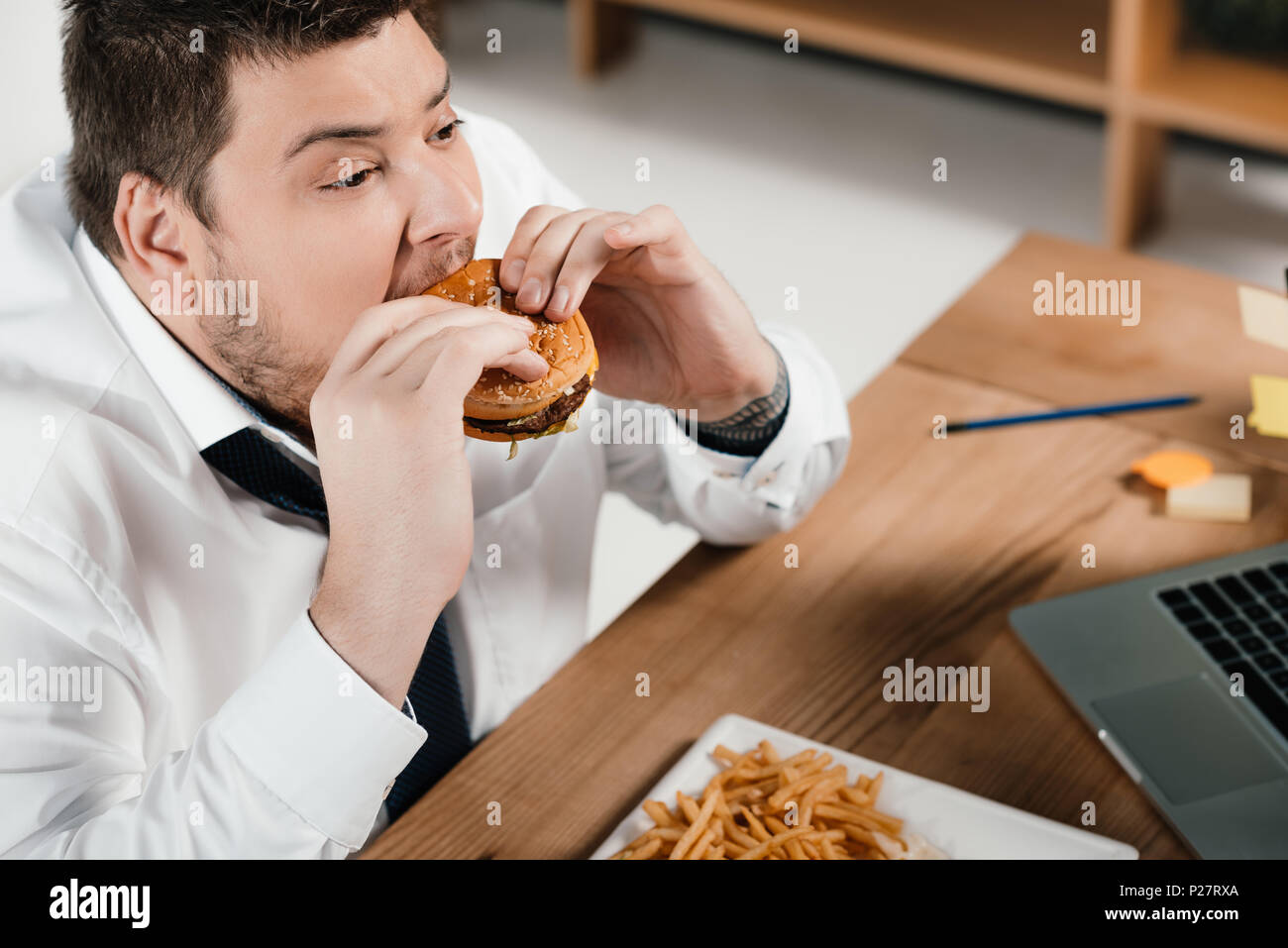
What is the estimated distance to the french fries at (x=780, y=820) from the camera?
1.13 metres

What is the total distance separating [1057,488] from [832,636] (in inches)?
12.4

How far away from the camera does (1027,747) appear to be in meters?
1.25

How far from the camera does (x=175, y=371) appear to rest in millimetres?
1320

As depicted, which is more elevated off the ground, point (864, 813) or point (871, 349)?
point (864, 813)

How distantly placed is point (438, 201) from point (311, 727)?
1.42ft

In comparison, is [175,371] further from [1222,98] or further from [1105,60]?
[1105,60]

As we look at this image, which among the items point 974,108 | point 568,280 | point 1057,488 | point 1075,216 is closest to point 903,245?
point 1075,216

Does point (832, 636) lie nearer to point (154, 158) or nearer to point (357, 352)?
point (357, 352)

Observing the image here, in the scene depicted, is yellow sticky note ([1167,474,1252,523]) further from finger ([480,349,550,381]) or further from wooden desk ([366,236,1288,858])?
finger ([480,349,550,381])

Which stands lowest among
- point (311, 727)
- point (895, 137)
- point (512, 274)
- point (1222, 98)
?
point (895, 137)

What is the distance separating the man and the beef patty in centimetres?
5

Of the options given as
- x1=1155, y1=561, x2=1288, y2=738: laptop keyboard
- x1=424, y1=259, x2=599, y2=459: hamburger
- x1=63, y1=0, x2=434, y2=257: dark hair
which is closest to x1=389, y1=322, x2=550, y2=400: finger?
x1=424, y1=259, x2=599, y2=459: hamburger

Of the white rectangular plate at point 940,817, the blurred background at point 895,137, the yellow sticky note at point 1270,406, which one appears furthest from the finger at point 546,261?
the blurred background at point 895,137

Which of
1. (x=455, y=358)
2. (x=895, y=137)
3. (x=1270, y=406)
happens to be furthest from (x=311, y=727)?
(x=895, y=137)
